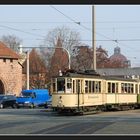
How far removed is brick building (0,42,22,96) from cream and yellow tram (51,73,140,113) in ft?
138

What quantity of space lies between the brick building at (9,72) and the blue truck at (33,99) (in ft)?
77.8

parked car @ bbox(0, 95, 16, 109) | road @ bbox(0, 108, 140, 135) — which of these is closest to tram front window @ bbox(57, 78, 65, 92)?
road @ bbox(0, 108, 140, 135)

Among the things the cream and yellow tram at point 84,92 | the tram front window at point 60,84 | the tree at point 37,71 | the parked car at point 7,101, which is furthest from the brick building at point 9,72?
the tram front window at point 60,84

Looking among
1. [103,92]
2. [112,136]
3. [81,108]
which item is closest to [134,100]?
[103,92]

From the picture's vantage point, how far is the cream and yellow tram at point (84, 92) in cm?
3769

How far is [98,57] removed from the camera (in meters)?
120

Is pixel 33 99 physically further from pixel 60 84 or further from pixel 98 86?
pixel 60 84

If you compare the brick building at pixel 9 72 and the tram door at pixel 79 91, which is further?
the brick building at pixel 9 72

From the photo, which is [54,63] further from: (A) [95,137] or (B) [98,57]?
(A) [95,137]

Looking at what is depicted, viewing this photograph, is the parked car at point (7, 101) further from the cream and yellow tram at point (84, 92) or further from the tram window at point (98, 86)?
the tram window at point (98, 86)

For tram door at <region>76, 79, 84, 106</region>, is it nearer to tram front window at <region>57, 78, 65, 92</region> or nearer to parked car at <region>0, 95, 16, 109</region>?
tram front window at <region>57, 78, 65, 92</region>

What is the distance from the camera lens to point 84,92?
38.6 metres

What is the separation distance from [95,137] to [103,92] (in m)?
22.5

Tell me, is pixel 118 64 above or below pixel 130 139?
above
